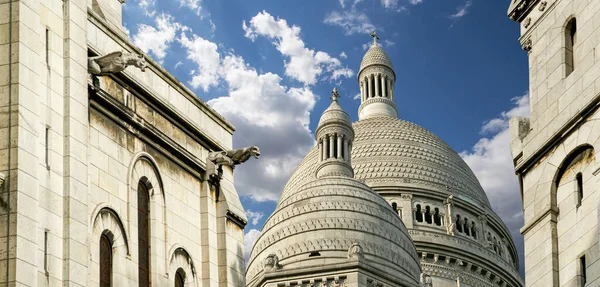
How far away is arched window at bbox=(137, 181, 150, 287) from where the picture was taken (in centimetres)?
3077

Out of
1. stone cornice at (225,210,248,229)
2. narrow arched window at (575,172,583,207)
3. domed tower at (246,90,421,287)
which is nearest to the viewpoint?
narrow arched window at (575,172,583,207)

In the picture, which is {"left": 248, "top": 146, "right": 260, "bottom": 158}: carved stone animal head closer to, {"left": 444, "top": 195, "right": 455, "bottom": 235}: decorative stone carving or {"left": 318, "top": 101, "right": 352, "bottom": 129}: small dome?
{"left": 318, "top": 101, "right": 352, "bottom": 129}: small dome

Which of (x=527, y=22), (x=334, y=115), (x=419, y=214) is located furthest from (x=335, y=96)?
(x=527, y=22)

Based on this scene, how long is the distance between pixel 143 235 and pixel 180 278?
72.0 inches

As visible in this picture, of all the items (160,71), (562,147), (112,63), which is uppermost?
(160,71)

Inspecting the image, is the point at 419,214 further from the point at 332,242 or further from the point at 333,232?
the point at 332,242

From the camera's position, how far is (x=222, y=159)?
34375mm

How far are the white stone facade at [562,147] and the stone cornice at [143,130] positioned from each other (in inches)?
276

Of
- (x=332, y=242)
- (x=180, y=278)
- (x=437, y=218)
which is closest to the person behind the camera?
(x=180, y=278)

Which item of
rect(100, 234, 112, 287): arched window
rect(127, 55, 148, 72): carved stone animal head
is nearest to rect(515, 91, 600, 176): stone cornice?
rect(127, 55, 148, 72): carved stone animal head

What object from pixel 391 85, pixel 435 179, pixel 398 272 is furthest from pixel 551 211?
pixel 391 85

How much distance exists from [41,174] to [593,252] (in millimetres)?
10697

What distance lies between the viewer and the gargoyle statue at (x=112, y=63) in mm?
29422

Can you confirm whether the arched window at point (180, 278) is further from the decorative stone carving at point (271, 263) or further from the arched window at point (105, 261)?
the decorative stone carving at point (271, 263)
